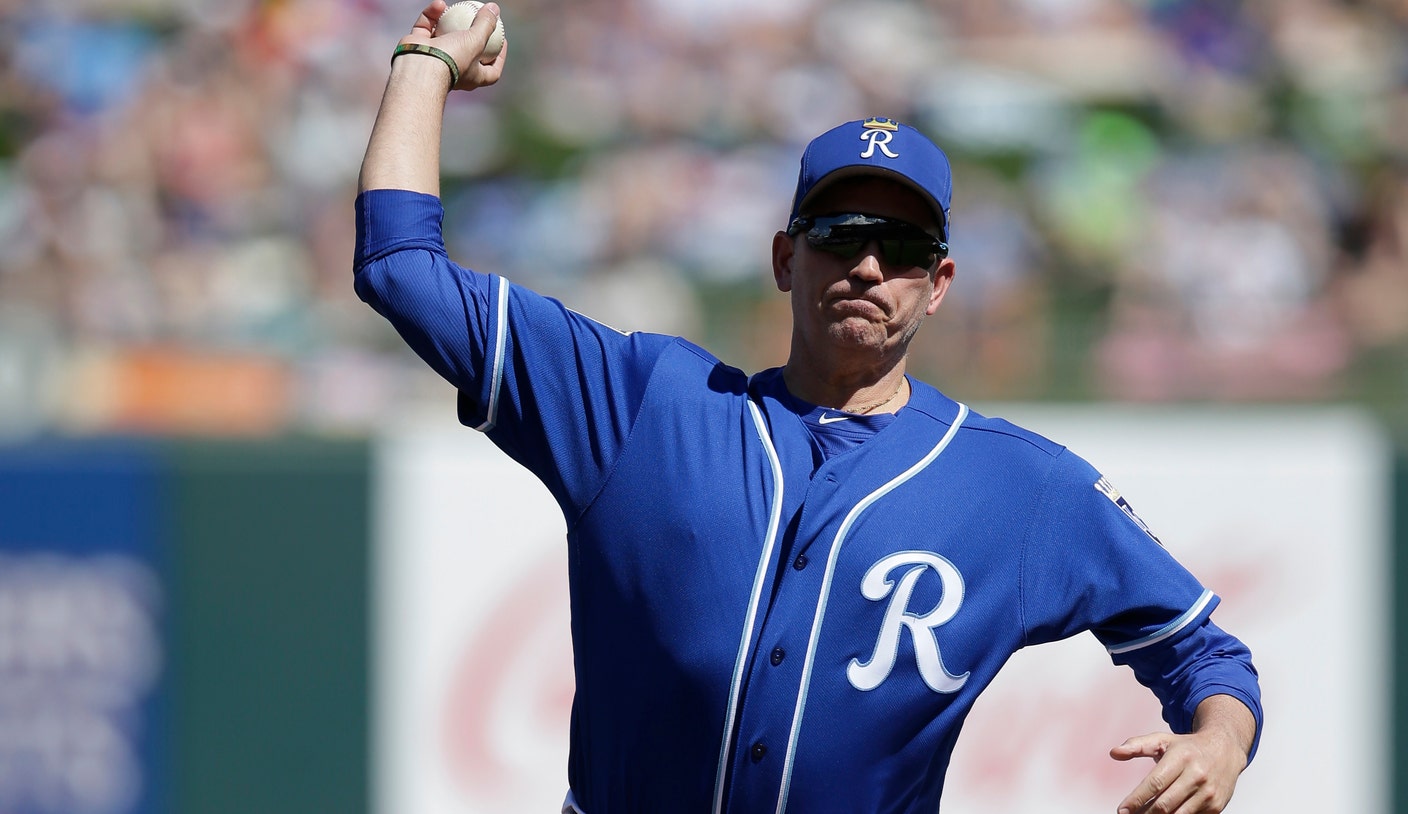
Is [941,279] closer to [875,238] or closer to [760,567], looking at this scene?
[875,238]

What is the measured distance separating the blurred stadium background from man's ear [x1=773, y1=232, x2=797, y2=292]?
13.6 ft

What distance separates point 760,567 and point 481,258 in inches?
247

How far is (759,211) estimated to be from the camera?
8977 millimetres

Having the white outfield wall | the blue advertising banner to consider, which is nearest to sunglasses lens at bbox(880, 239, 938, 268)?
the white outfield wall

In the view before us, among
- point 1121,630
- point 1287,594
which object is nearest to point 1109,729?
point 1287,594

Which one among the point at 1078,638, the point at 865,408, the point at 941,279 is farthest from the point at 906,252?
the point at 1078,638

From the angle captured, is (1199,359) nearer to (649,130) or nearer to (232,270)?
(649,130)

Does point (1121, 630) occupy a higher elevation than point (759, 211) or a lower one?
lower

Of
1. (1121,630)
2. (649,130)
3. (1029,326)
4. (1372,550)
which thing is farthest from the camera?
(649,130)

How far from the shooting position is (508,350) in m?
2.69

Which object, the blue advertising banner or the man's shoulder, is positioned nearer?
the man's shoulder

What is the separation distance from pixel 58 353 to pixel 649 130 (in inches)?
139

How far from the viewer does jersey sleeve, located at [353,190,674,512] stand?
2641 millimetres

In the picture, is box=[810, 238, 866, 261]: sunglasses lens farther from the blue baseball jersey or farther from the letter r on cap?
the blue baseball jersey
